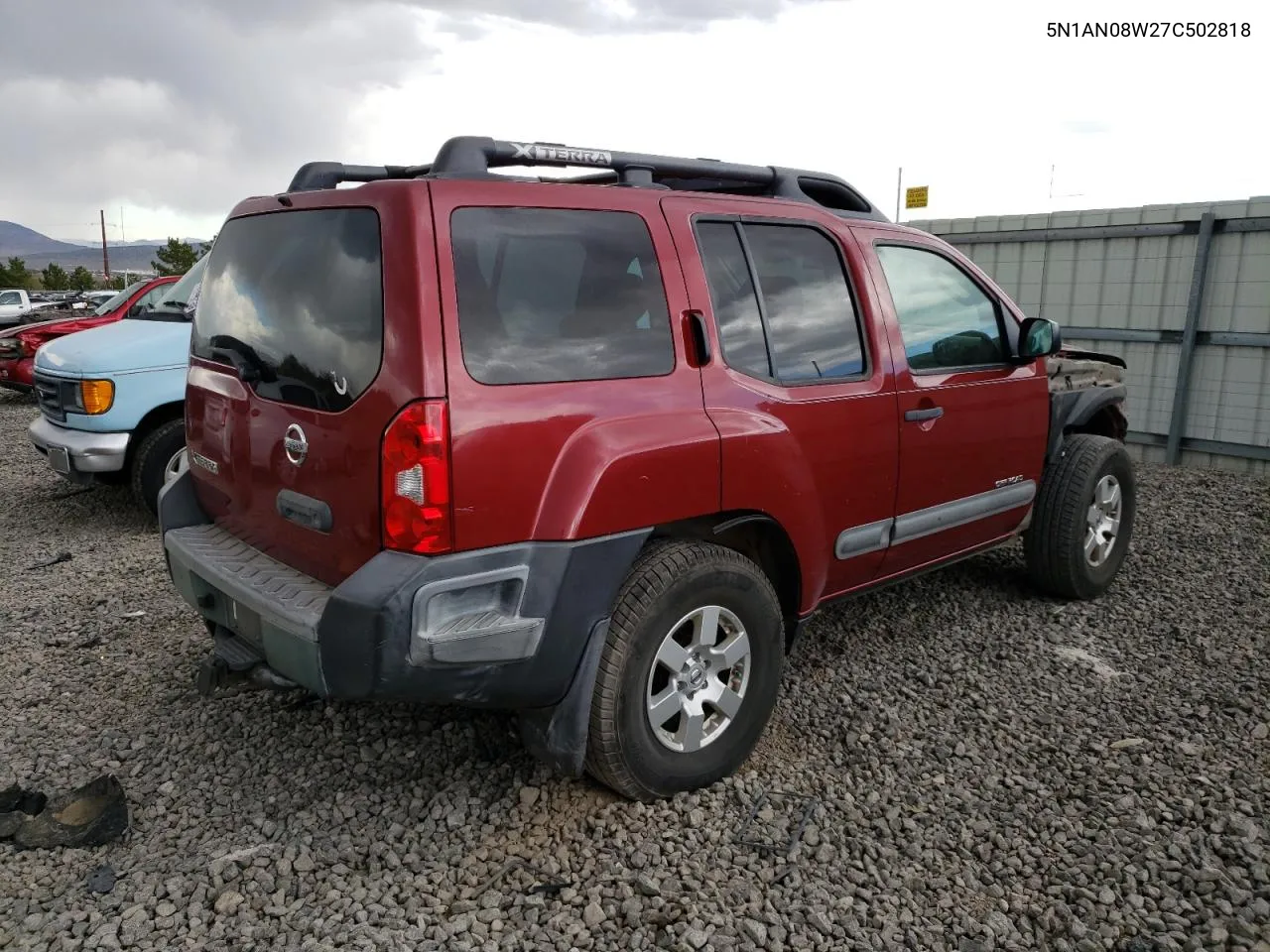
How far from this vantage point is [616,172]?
10.7 ft

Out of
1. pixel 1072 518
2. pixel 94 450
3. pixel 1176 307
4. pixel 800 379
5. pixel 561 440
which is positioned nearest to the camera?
pixel 561 440

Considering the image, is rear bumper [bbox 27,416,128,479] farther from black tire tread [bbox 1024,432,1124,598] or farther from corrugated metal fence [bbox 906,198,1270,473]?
corrugated metal fence [bbox 906,198,1270,473]

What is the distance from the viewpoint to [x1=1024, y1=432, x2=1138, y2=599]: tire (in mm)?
4555

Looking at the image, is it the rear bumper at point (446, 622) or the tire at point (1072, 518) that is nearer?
the rear bumper at point (446, 622)

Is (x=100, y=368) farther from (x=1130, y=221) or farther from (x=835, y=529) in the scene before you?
(x=1130, y=221)

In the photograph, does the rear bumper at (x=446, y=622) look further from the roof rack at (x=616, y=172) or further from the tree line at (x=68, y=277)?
the tree line at (x=68, y=277)

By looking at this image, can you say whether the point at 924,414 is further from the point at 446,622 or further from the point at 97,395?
the point at 97,395

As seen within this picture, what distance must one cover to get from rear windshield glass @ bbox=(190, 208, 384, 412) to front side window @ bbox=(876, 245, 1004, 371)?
204 cm

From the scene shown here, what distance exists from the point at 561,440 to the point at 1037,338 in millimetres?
2516

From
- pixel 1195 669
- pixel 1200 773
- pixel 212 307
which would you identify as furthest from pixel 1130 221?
pixel 212 307

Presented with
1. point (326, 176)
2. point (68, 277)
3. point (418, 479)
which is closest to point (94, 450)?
point (326, 176)

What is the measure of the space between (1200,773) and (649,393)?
7.52 feet

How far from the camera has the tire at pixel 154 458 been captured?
19.6ft

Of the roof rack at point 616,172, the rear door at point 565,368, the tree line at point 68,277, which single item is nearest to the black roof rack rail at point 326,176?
the roof rack at point 616,172
